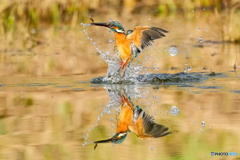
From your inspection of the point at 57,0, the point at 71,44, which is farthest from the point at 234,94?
the point at 57,0

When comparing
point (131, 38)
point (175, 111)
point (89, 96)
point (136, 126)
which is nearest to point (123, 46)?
point (131, 38)

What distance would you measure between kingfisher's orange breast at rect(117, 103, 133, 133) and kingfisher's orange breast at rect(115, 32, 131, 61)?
4.62 ft

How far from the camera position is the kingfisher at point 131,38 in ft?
19.3

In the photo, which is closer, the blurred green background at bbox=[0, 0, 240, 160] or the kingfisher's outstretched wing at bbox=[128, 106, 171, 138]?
the blurred green background at bbox=[0, 0, 240, 160]

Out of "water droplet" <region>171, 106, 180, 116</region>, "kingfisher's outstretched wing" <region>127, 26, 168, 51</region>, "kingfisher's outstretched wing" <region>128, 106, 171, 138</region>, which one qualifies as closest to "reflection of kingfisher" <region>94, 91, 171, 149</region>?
"kingfisher's outstretched wing" <region>128, 106, 171, 138</region>

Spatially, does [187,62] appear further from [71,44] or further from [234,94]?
[71,44]

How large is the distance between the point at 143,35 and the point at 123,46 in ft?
0.94

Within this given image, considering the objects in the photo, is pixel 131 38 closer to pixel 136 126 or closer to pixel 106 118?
pixel 106 118

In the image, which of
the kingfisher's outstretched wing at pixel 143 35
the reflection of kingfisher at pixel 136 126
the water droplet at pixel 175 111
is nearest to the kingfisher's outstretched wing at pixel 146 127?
the reflection of kingfisher at pixel 136 126

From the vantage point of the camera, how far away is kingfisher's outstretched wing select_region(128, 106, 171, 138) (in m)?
3.79

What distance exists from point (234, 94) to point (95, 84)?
1.86 meters

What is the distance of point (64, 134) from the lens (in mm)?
3857

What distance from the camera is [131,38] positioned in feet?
19.8

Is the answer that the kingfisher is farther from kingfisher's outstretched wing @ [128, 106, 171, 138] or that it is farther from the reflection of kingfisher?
kingfisher's outstretched wing @ [128, 106, 171, 138]
